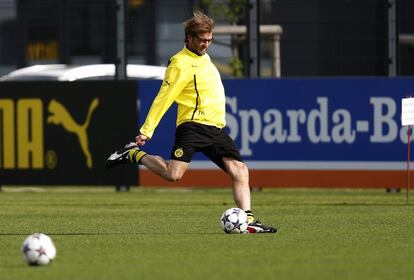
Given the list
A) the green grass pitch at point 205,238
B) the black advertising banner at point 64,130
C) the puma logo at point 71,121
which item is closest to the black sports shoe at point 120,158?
the green grass pitch at point 205,238

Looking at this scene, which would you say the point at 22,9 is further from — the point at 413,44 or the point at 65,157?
the point at 413,44

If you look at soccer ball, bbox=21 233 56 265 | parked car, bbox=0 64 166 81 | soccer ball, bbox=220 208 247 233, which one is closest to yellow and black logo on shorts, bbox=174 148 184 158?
soccer ball, bbox=220 208 247 233

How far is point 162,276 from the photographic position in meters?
10.2

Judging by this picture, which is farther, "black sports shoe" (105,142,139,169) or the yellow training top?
"black sports shoe" (105,142,139,169)

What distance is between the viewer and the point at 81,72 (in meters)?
27.0

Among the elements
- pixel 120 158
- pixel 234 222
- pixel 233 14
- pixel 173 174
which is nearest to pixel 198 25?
pixel 173 174

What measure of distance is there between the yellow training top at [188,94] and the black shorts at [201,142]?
0.08m

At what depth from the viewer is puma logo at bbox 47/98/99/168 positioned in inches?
1031

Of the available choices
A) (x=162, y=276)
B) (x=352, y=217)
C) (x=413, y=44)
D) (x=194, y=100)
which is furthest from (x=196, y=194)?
(x=162, y=276)

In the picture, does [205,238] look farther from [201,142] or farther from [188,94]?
[188,94]

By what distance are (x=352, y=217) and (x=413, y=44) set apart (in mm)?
8483

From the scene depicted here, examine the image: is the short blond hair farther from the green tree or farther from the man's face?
the green tree

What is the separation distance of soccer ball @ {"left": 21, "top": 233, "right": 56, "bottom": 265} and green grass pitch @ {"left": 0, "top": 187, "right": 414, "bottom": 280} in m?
0.08

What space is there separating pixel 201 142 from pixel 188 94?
55 centimetres
